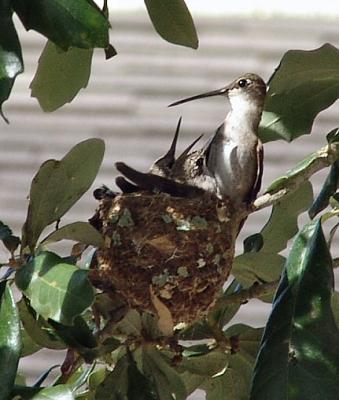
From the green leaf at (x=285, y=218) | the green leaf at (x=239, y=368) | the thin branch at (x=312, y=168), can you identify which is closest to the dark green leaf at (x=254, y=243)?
the green leaf at (x=285, y=218)

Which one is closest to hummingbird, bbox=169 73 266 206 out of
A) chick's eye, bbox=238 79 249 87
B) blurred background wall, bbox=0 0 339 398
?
chick's eye, bbox=238 79 249 87

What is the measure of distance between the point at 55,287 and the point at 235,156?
1.08 meters

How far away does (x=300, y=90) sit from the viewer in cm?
181

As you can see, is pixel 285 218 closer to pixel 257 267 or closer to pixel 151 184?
pixel 257 267

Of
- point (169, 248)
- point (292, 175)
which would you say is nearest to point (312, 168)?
point (292, 175)

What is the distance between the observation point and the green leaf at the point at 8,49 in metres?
1.37

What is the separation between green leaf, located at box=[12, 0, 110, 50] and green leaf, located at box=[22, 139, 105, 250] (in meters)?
0.35

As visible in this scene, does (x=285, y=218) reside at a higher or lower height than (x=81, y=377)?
higher

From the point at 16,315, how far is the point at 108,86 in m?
2.90

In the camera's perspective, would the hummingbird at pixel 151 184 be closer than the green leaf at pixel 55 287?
No

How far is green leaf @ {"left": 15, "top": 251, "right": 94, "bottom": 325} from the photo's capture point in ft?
4.71

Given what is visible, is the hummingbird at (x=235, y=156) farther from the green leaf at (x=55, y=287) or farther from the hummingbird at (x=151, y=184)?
the green leaf at (x=55, y=287)

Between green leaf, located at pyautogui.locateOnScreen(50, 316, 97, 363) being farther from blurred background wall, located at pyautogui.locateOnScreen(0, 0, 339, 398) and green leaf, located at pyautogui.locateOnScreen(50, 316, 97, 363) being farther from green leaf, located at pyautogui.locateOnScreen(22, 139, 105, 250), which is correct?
blurred background wall, located at pyautogui.locateOnScreen(0, 0, 339, 398)

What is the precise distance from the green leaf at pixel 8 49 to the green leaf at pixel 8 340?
0.29 metres
